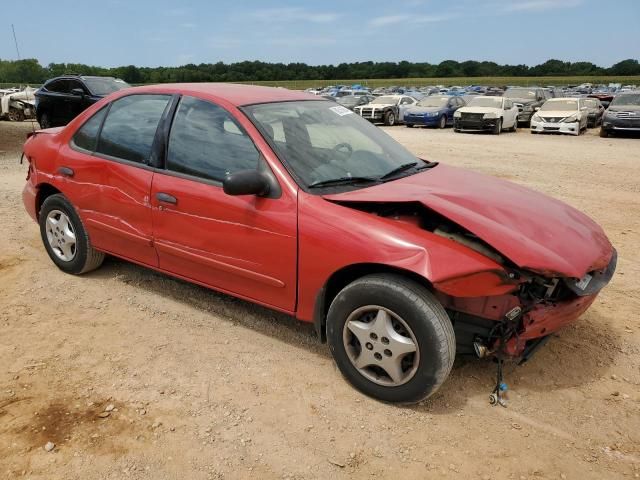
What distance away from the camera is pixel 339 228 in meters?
2.85

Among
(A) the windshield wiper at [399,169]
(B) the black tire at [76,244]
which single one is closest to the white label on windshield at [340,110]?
(A) the windshield wiper at [399,169]

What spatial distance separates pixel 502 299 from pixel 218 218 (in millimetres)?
1738

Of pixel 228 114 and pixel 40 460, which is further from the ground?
pixel 228 114

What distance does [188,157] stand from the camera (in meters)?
3.48

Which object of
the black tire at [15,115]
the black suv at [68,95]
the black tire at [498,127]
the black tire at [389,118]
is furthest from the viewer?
the black tire at [389,118]

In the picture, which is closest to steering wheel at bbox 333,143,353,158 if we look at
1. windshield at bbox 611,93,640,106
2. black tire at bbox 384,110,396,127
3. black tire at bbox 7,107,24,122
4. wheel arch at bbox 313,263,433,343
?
wheel arch at bbox 313,263,433,343

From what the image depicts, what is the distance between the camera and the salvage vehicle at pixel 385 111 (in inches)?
929

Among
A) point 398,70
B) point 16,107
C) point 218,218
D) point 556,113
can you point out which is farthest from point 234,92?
point 398,70

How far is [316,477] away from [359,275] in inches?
43.8

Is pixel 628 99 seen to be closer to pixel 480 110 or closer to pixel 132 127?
pixel 480 110

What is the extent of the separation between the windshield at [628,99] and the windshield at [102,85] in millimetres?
16746

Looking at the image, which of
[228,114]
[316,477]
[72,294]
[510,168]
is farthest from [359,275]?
[510,168]

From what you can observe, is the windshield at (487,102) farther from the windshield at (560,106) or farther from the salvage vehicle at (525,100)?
the salvage vehicle at (525,100)

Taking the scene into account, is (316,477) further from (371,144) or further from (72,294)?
(72,294)
